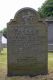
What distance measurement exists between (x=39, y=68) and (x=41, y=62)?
214 millimetres

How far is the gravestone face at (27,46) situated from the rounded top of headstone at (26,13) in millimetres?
65

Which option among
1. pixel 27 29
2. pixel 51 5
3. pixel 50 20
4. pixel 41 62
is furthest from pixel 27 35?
pixel 51 5

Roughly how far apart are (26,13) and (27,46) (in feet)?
3.67

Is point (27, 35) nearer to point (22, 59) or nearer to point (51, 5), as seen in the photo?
point (22, 59)

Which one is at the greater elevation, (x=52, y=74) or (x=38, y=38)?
(x=38, y=38)

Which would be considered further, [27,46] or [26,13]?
[26,13]

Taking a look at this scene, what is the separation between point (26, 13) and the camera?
35.4 feet

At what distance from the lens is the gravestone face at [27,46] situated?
1060cm

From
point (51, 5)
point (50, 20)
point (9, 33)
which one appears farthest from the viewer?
point (51, 5)

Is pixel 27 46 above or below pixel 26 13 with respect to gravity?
below

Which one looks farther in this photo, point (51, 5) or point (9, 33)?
point (51, 5)

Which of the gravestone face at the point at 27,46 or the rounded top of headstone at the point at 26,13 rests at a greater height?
the rounded top of headstone at the point at 26,13

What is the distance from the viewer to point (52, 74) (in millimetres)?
10617

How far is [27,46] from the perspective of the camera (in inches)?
418
